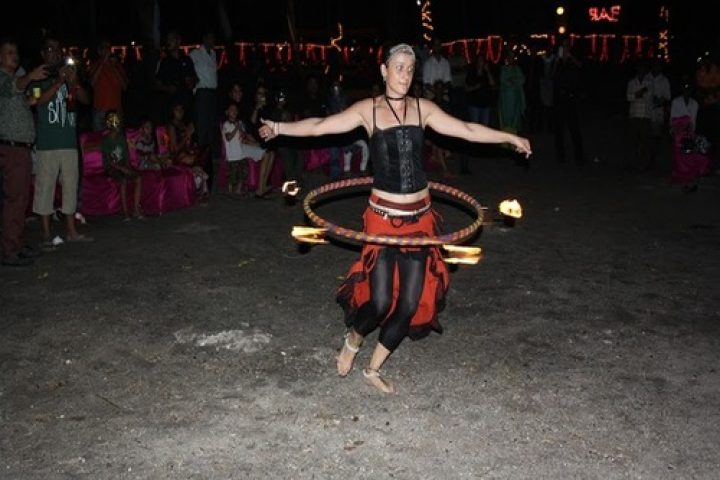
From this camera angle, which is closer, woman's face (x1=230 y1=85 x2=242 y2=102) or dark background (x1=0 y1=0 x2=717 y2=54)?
woman's face (x1=230 y1=85 x2=242 y2=102)

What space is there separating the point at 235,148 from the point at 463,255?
7252mm

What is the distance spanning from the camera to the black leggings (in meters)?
5.18

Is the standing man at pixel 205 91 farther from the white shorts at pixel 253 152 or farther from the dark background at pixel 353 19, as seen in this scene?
the dark background at pixel 353 19

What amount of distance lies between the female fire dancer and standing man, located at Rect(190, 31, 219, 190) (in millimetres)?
9179

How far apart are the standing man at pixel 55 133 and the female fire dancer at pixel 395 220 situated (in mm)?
4402

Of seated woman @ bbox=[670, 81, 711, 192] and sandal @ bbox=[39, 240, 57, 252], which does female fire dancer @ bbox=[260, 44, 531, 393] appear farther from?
seated woman @ bbox=[670, 81, 711, 192]

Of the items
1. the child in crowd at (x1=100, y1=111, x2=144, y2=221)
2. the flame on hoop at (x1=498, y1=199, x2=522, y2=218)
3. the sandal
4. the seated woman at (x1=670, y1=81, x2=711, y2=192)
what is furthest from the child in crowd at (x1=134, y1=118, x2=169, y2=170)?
the seated woman at (x1=670, y1=81, x2=711, y2=192)

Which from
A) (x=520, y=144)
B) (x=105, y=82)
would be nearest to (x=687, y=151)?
(x=520, y=144)

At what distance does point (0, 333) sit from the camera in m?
6.46

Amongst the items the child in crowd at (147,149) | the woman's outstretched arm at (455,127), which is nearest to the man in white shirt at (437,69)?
the child in crowd at (147,149)

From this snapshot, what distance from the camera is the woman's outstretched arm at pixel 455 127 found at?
5473 mm

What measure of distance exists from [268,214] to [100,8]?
32405mm

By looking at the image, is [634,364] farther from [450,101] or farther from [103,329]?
[450,101]

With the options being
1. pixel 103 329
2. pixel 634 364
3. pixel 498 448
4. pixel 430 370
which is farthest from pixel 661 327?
pixel 103 329
